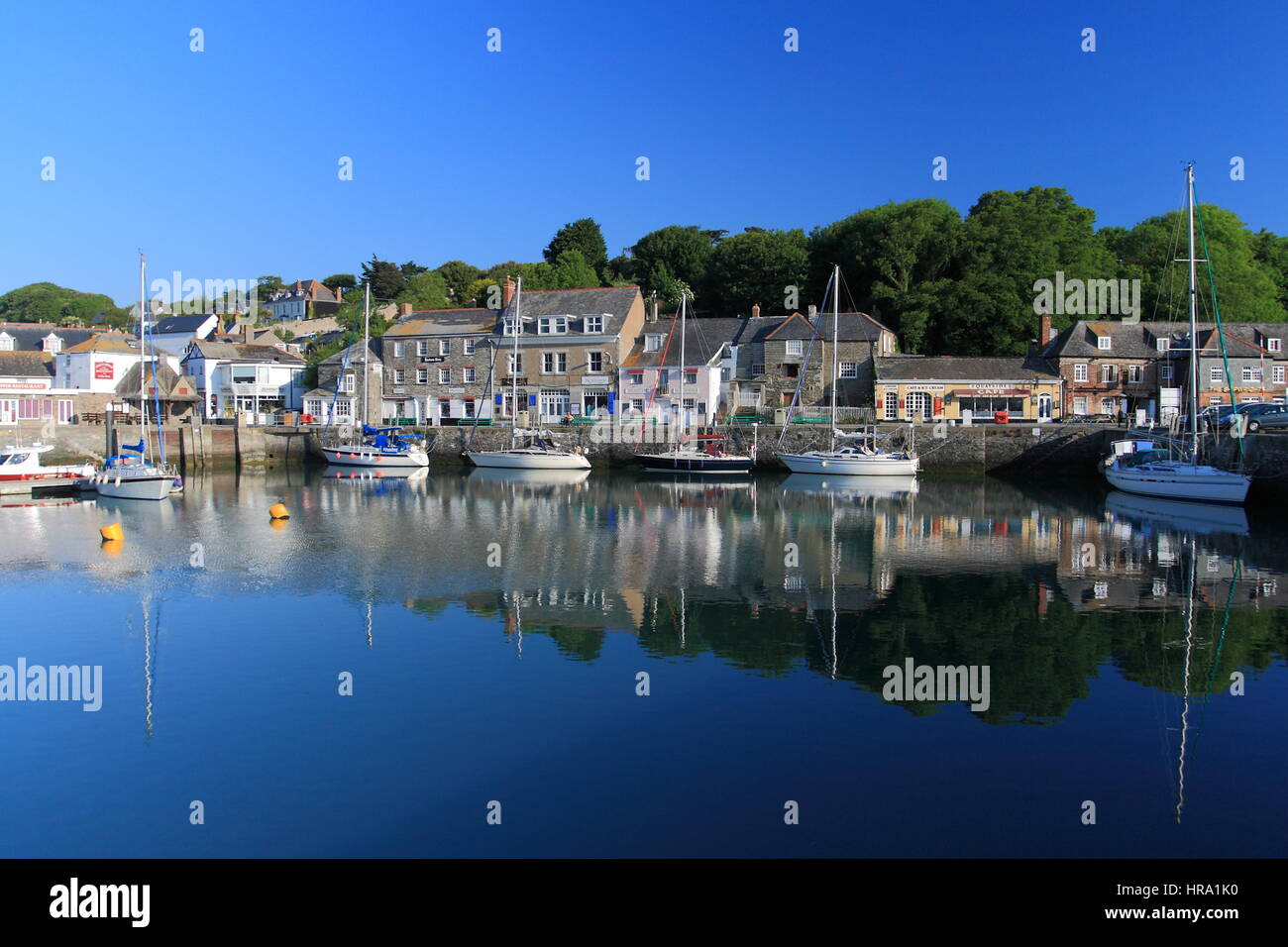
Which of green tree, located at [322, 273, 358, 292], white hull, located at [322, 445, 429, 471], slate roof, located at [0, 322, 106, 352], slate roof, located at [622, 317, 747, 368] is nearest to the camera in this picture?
white hull, located at [322, 445, 429, 471]

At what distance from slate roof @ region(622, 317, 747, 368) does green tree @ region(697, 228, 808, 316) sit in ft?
30.9

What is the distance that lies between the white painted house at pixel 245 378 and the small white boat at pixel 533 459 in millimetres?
22612

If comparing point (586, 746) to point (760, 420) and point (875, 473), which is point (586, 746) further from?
point (760, 420)

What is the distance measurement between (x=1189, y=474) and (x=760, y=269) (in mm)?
41531

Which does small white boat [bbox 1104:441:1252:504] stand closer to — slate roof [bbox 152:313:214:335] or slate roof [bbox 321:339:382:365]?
slate roof [bbox 321:339:382:365]

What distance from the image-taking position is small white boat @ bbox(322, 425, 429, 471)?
52.2m

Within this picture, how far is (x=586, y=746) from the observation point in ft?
39.8

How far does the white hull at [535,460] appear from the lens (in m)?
50.9

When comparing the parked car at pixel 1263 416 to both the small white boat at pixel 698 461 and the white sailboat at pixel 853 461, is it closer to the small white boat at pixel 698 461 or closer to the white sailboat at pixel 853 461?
the white sailboat at pixel 853 461

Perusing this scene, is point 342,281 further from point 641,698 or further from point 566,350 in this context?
point 641,698

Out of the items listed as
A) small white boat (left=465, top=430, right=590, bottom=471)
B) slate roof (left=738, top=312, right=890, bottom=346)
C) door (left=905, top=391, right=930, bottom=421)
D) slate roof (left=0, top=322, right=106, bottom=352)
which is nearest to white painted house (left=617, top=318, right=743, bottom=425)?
slate roof (left=738, top=312, right=890, bottom=346)

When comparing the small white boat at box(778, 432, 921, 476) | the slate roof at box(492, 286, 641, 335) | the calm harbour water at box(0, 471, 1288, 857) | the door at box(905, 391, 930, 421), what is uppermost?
the slate roof at box(492, 286, 641, 335)

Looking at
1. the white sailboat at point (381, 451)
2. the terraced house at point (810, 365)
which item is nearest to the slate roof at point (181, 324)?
the white sailboat at point (381, 451)
